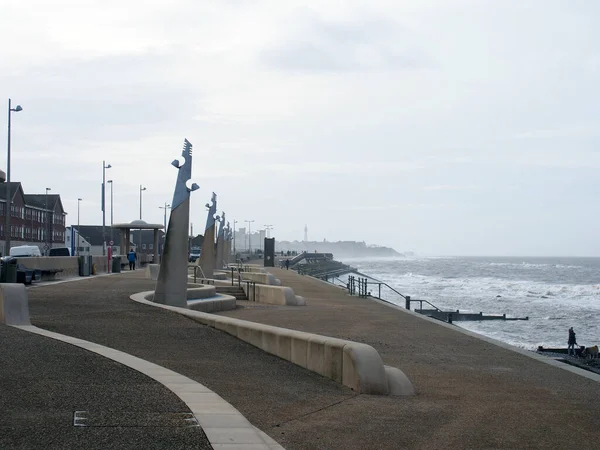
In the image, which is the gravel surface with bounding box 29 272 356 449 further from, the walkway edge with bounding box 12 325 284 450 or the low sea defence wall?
the low sea defence wall

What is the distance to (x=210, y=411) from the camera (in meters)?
8.43

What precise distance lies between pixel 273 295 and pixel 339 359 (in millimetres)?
19315

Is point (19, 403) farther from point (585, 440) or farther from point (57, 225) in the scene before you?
point (57, 225)

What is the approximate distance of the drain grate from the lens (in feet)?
25.1

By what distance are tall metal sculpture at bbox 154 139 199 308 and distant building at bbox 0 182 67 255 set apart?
46787 mm

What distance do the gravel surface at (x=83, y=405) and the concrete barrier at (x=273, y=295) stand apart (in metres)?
18.3

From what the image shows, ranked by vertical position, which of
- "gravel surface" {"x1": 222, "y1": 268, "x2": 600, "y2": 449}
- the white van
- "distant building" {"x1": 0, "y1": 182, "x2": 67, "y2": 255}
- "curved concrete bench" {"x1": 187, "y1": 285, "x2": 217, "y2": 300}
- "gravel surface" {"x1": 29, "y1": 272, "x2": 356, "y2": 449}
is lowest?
"gravel surface" {"x1": 222, "y1": 268, "x2": 600, "y2": 449}

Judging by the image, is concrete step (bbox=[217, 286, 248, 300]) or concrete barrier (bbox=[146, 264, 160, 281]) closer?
concrete step (bbox=[217, 286, 248, 300])

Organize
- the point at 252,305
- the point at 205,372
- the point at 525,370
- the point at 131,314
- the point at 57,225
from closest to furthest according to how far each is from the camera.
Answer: the point at 205,372, the point at 525,370, the point at 131,314, the point at 252,305, the point at 57,225

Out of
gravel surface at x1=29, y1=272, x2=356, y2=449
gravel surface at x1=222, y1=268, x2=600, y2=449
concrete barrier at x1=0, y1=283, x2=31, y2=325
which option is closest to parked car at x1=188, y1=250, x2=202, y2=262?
gravel surface at x1=29, y1=272, x2=356, y2=449

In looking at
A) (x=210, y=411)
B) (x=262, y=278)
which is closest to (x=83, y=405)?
(x=210, y=411)

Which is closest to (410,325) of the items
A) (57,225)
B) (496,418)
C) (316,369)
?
(316,369)

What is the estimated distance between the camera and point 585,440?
29.3 ft

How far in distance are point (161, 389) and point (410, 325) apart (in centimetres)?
1457
